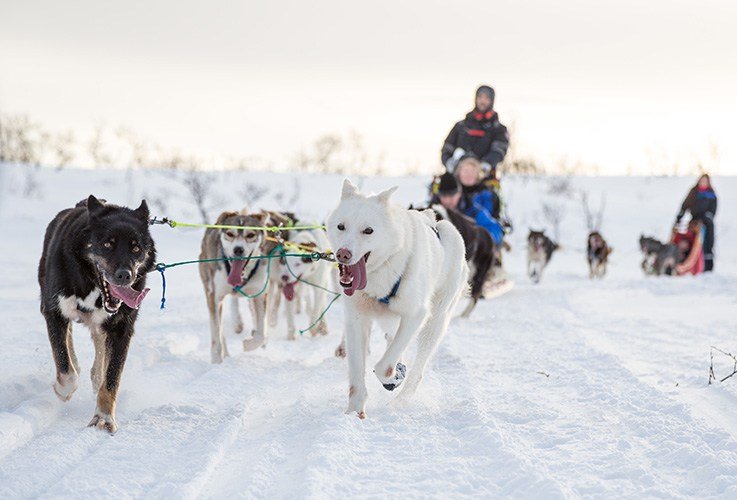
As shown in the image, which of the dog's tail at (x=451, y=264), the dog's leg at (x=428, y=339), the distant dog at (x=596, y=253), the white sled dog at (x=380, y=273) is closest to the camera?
the white sled dog at (x=380, y=273)

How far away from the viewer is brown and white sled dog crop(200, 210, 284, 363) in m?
5.35

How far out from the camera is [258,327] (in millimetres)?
5496

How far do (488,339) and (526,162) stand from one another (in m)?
37.4

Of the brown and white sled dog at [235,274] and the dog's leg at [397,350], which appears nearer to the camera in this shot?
the dog's leg at [397,350]

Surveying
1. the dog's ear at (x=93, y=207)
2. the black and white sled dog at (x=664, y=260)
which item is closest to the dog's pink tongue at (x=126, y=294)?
the dog's ear at (x=93, y=207)

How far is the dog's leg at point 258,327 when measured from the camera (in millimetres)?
5441

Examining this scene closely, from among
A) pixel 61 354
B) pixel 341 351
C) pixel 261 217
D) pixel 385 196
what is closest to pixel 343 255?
pixel 385 196

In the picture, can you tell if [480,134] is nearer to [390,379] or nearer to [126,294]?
[390,379]

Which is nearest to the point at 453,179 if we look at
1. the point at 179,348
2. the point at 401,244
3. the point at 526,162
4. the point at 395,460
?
the point at 179,348

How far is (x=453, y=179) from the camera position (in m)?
7.68

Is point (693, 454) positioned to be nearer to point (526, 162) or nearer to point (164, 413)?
point (164, 413)

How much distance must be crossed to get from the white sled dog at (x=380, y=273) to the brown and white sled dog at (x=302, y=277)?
8.19 feet

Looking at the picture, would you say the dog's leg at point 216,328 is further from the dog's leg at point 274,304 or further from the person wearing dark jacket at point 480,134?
the person wearing dark jacket at point 480,134

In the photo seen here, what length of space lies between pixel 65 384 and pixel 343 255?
1.37m
